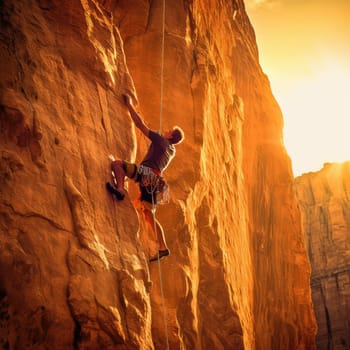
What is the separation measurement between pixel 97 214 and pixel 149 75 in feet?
16.3

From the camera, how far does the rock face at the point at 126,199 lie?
4914 mm

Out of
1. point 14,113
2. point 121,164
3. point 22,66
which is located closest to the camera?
point 14,113

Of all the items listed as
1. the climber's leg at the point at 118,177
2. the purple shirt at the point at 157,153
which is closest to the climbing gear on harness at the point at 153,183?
the purple shirt at the point at 157,153

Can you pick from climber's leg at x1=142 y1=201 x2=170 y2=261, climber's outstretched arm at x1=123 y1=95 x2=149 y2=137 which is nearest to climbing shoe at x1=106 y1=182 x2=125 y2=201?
climber's leg at x1=142 y1=201 x2=170 y2=261

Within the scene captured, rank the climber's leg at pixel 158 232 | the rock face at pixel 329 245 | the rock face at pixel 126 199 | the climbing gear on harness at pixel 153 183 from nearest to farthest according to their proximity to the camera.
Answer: the rock face at pixel 126 199 < the climbing gear on harness at pixel 153 183 < the climber's leg at pixel 158 232 < the rock face at pixel 329 245

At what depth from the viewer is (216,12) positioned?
13344 millimetres

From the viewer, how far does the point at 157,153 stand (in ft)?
23.8

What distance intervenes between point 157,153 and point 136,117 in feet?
2.20

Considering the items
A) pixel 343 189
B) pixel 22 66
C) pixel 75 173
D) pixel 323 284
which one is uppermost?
pixel 343 189

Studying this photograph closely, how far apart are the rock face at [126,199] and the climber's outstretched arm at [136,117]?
0.10 meters

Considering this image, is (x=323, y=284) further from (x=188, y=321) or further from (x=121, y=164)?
(x=121, y=164)

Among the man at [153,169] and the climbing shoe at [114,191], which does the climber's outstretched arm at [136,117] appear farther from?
the climbing shoe at [114,191]

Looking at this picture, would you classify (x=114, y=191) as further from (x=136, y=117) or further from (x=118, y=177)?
(x=136, y=117)

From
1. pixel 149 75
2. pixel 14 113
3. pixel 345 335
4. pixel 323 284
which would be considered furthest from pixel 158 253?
pixel 323 284
